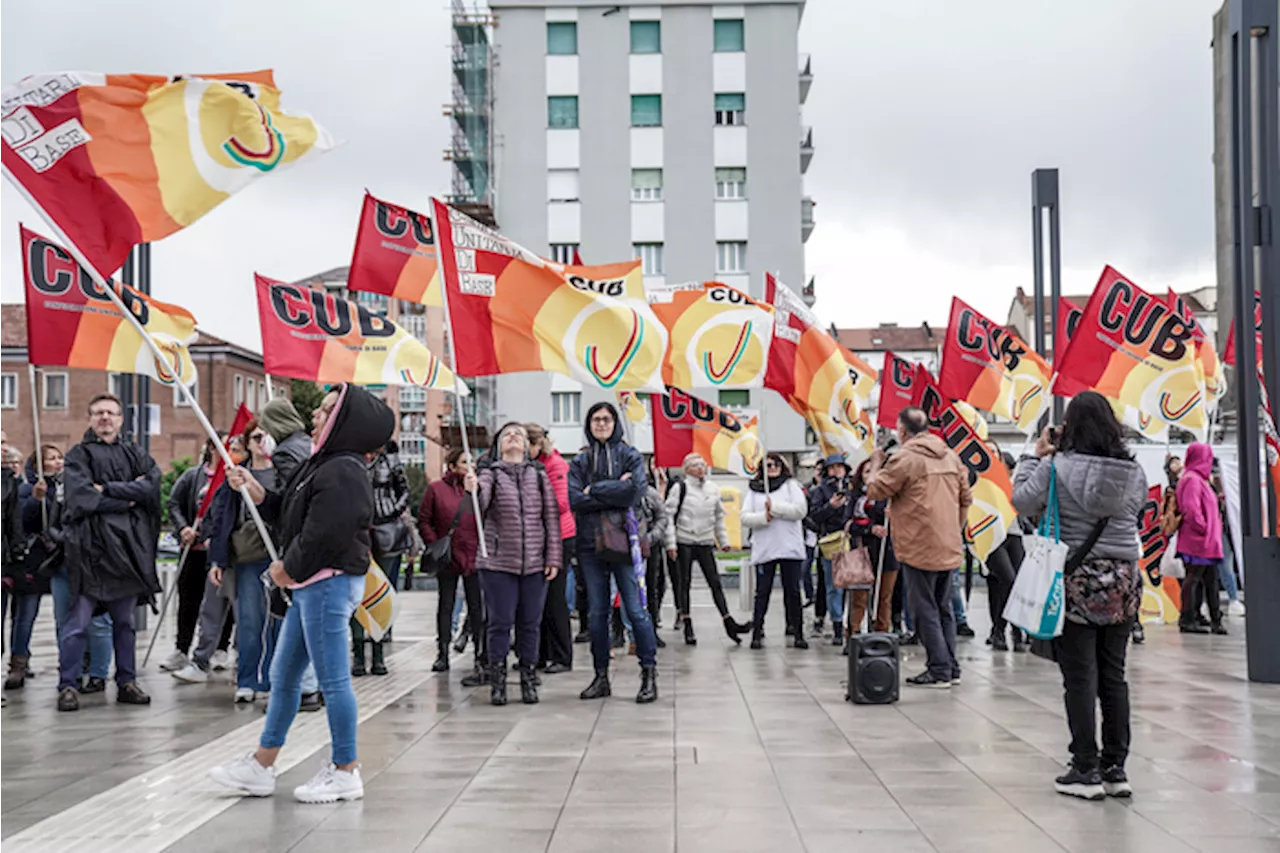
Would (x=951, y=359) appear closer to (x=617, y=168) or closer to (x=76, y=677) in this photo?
(x=76, y=677)

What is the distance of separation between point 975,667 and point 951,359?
6.46 meters

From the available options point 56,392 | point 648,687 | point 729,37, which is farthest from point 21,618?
point 56,392

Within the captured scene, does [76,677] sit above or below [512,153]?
below

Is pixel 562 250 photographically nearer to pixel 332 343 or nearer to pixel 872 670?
pixel 332 343

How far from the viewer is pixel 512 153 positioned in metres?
51.1

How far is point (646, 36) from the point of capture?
51.6 meters

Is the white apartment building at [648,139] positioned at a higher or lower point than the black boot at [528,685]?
higher

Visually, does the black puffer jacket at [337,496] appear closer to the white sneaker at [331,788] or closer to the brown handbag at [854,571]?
the white sneaker at [331,788]

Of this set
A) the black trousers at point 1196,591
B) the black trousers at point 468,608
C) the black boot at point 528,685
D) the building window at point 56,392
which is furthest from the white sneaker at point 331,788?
the building window at point 56,392

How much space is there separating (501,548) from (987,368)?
10.1 metres

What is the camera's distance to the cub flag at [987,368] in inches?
702

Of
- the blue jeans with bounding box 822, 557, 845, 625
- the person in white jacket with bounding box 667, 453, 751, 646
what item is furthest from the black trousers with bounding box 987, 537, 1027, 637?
the person in white jacket with bounding box 667, 453, 751, 646

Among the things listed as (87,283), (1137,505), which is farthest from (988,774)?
(87,283)

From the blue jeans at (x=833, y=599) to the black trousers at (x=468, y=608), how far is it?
425 centimetres
